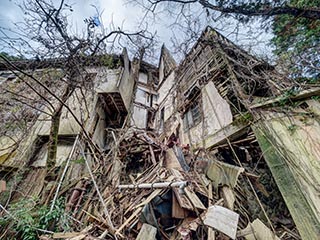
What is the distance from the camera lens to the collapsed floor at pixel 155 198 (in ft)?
9.61

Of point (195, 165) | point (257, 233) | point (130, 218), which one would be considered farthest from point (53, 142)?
point (257, 233)

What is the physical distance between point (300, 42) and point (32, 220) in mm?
9396

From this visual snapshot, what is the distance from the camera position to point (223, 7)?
5.00 metres

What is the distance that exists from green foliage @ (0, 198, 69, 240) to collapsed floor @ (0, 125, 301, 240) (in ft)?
0.06

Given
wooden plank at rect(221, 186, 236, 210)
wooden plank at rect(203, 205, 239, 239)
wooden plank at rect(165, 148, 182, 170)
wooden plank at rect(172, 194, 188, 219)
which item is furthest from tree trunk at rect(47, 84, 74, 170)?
wooden plank at rect(221, 186, 236, 210)

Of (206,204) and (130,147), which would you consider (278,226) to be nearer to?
(206,204)

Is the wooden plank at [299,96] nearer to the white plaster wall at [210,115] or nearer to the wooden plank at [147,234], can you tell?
the white plaster wall at [210,115]

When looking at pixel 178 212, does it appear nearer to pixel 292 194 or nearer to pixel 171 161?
pixel 171 161

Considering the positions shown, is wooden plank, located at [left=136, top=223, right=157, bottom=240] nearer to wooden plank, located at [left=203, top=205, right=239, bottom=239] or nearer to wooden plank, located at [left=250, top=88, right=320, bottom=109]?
wooden plank, located at [left=203, top=205, right=239, bottom=239]

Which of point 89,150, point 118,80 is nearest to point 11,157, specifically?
point 89,150

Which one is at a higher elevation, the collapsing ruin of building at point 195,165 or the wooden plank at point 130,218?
the collapsing ruin of building at point 195,165

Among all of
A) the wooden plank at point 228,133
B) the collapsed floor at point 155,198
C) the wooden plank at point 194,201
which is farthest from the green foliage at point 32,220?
the wooden plank at point 228,133

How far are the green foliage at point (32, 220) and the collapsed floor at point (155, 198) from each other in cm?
2

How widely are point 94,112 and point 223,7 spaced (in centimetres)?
638
